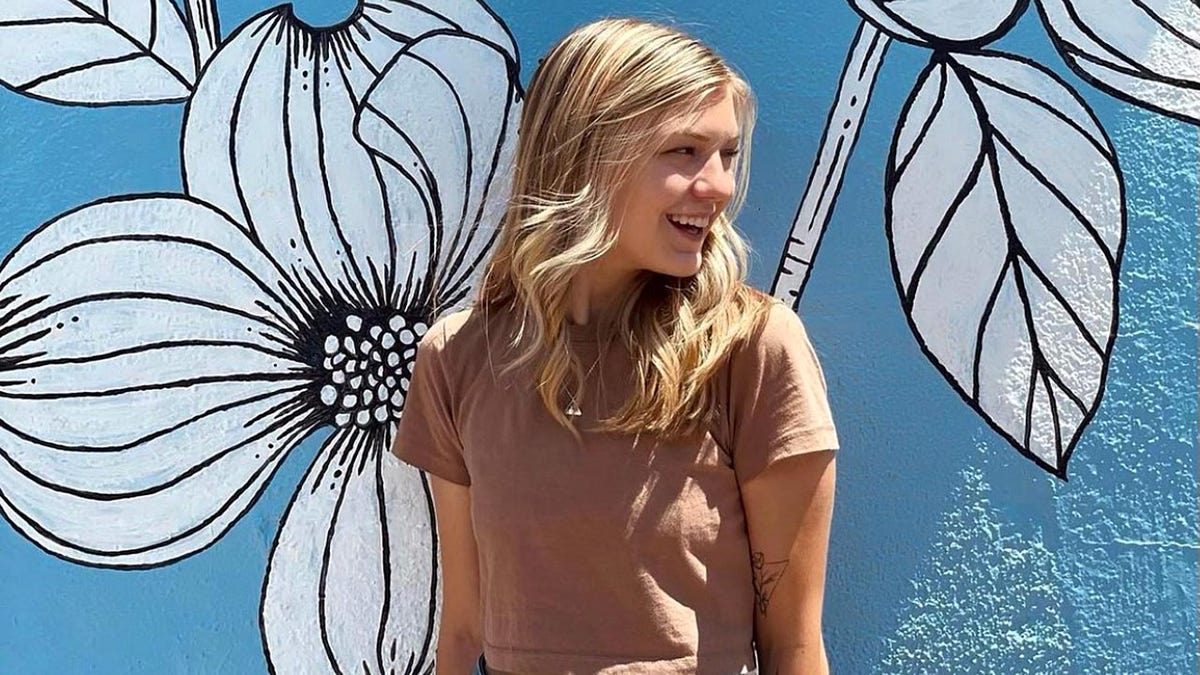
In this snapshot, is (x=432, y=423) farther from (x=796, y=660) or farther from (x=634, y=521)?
(x=796, y=660)

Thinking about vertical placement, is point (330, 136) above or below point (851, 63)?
below

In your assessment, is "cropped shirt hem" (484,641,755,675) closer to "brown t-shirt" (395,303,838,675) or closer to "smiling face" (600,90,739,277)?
"brown t-shirt" (395,303,838,675)

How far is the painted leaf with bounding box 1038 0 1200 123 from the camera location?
6.59ft

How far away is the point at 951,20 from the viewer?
204cm

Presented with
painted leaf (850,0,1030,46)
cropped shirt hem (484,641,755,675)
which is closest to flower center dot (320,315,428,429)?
cropped shirt hem (484,641,755,675)

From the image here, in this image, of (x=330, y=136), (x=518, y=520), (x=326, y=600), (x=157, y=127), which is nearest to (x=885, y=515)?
(x=518, y=520)

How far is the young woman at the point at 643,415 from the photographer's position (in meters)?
1.60

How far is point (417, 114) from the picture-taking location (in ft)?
6.91

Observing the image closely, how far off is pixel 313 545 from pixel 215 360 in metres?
0.36

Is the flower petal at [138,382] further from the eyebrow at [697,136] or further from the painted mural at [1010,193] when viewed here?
the painted mural at [1010,193]

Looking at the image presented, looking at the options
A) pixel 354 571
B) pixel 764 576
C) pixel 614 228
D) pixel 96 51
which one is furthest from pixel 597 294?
pixel 96 51

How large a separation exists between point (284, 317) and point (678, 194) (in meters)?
0.80

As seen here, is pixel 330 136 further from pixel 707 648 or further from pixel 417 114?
pixel 707 648

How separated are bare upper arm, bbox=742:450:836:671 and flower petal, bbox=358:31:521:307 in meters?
0.77
